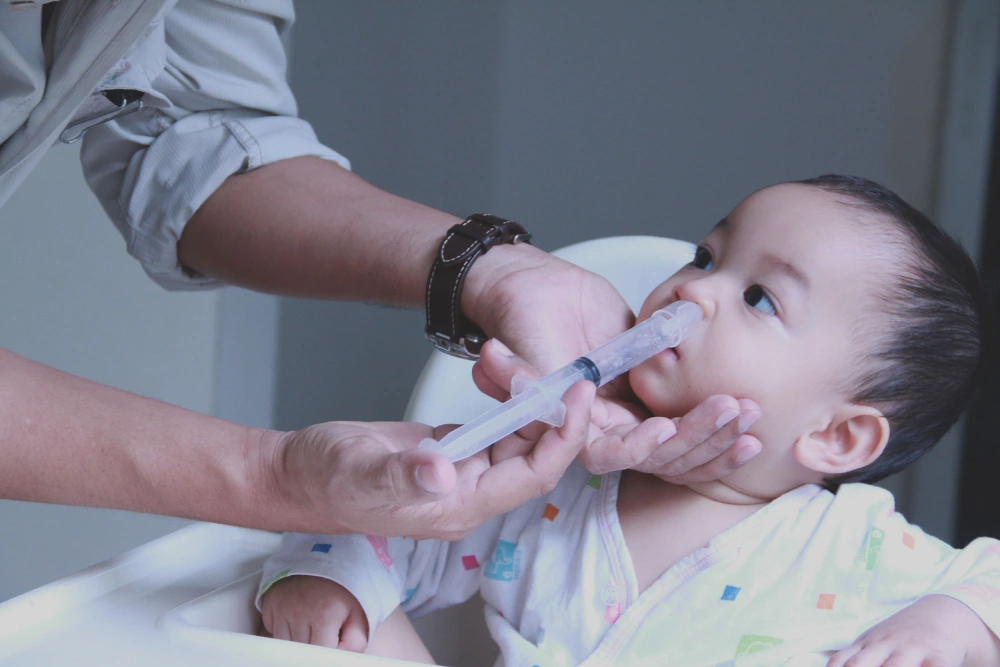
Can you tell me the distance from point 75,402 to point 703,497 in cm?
58

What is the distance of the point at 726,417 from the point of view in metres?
0.80

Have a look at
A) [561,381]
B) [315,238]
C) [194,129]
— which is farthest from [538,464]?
[194,129]

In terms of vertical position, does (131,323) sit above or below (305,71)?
below

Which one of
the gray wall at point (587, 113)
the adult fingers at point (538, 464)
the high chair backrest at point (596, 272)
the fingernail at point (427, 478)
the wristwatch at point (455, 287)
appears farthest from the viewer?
the gray wall at point (587, 113)

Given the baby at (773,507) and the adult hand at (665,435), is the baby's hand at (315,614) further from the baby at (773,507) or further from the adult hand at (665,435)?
the adult hand at (665,435)

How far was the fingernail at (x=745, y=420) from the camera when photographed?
2.66ft

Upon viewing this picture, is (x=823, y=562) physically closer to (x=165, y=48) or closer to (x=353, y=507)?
(x=353, y=507)

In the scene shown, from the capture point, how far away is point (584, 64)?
8.83 ft

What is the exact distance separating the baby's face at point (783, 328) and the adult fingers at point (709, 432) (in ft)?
0.17

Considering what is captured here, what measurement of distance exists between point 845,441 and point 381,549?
45 centimetres

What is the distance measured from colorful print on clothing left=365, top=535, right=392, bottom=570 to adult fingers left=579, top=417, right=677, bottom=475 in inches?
9.0

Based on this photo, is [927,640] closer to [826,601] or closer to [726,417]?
[826,601]

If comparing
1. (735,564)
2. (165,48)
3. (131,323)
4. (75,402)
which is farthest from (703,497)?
(131,323)

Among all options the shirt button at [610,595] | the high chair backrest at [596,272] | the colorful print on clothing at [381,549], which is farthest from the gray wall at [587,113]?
the shirt button at [610,595]
